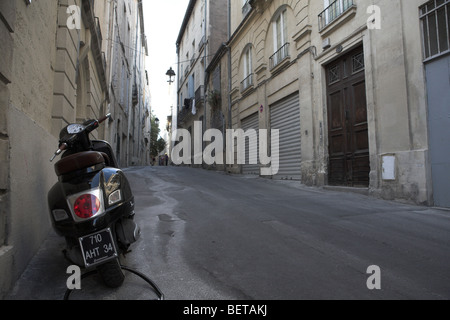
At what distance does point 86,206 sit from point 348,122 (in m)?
7.24

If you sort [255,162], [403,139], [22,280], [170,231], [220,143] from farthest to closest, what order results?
[220,143] → [255,162] → [403,139] → [170,231] → [22,280]

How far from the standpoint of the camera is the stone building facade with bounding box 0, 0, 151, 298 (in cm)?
210

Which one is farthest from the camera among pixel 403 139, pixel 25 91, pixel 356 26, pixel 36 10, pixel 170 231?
pixel 356 26

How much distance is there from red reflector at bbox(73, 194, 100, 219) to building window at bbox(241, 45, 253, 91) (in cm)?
1211

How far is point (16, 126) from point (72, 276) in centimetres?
131

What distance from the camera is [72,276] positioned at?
2.30m

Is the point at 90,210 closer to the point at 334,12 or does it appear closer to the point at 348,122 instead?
the point at 348,122

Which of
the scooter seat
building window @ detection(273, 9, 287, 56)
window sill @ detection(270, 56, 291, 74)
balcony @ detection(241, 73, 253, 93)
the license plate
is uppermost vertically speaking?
building window @ detection(273, 9, 287, 56)

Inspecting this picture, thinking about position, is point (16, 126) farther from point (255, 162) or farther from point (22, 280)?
point (255, 162)

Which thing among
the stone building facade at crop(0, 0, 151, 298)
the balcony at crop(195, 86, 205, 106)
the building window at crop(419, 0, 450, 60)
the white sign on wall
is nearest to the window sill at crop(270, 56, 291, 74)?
the building window at crop(419, 0, 450, 60)

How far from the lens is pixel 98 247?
1.89 metres

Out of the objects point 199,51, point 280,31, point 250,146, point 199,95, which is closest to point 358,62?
point 280,31

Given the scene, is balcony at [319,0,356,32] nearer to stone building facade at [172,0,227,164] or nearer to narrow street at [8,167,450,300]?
narrow street at [8,167,450,300]
